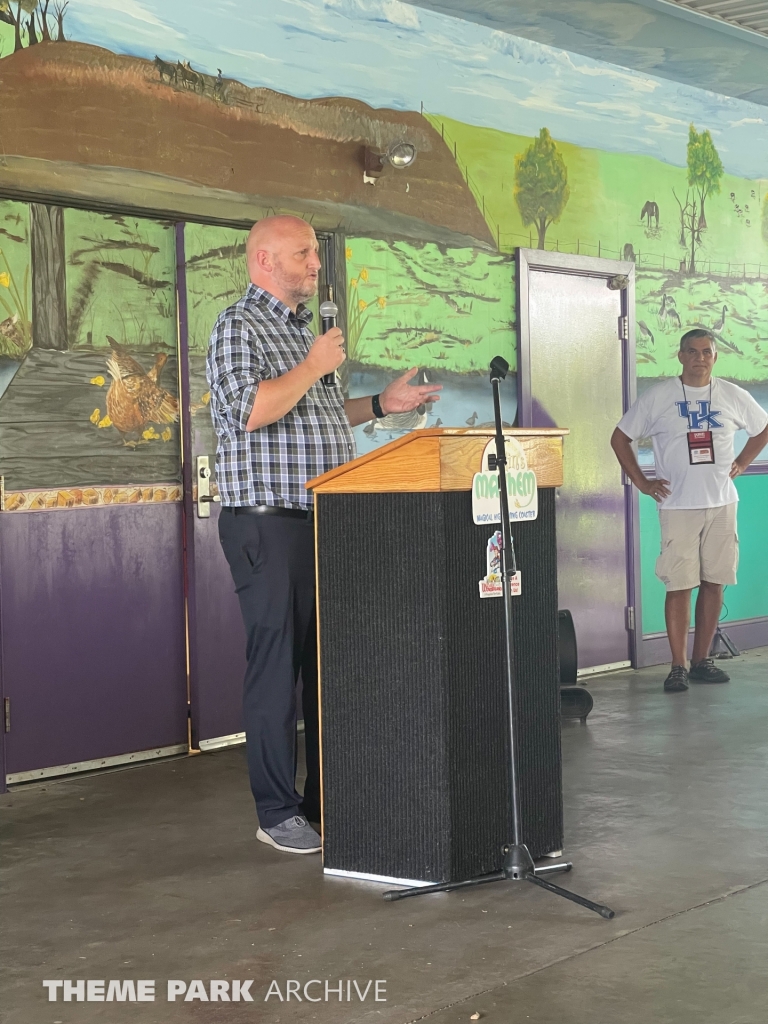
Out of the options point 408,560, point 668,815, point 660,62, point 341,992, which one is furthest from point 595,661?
point 341,992

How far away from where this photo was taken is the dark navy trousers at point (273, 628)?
11.8ft

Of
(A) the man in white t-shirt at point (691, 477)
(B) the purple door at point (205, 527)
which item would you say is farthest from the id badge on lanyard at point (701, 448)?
(B) the purple door at point (205, 527)

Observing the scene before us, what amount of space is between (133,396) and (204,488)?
0.49 metres

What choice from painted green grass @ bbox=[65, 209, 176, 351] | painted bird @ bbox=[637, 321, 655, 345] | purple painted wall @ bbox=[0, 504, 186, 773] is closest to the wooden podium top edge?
purple painted wall @ bbox=[0, 504, 186, 773]

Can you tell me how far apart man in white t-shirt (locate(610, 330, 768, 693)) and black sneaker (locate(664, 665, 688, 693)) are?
0.25 ft

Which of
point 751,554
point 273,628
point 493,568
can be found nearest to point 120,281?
point 273,628

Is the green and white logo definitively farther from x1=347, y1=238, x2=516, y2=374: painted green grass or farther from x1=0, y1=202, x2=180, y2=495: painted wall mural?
x1=347, y1=238, x2=516, y2=374: painted green grass

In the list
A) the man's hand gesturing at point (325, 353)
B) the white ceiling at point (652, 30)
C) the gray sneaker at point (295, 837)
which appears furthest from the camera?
the white ceiling at point (652, 30)

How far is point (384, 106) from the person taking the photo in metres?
5.88

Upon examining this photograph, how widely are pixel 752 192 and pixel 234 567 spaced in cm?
562

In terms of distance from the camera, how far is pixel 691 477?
6441mm

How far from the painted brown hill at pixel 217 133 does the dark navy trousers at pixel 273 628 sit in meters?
1.92

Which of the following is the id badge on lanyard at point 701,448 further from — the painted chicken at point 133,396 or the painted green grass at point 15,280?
the painted green grass at point 15,280

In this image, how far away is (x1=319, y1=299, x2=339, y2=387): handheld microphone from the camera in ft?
11.4
